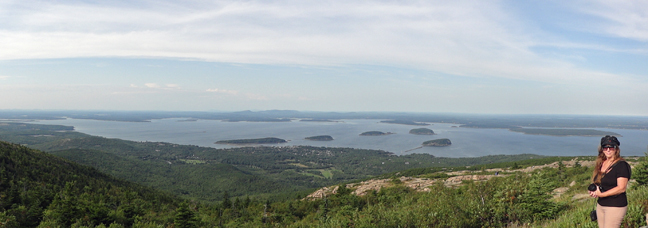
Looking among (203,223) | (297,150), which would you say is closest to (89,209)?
(203,223)

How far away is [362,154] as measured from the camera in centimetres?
15775

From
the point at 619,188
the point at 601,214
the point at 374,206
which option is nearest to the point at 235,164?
the point at 374,206

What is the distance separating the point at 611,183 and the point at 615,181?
8 cm

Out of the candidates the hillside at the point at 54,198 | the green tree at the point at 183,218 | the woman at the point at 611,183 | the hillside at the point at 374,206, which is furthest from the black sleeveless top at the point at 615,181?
the hillside at the point at 54,198

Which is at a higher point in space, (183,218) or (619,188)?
(619,188)

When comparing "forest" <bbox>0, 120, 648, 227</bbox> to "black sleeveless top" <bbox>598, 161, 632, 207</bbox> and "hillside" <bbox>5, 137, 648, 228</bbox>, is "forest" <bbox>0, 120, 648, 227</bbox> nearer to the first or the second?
"hillside" <bbox>5, 137, 648, 228</bbox>

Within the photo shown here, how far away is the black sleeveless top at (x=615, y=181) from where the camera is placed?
504 centimetres

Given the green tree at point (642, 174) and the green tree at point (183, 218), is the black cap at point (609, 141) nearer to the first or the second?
the green tree at point (642, 174)

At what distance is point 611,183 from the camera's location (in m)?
5.20

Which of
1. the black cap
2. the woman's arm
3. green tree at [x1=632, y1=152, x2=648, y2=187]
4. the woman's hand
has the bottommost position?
green tree at [x1=632, y1=152, x2=648, y2=187]

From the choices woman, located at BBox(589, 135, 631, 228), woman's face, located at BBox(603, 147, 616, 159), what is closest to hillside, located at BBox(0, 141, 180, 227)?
woman, located at BBox(589, 135, 631, 228)

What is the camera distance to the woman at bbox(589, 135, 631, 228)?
5078 millimetres

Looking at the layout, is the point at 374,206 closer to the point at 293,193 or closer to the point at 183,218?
the point at 183,218

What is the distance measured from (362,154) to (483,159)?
60.2 meters
